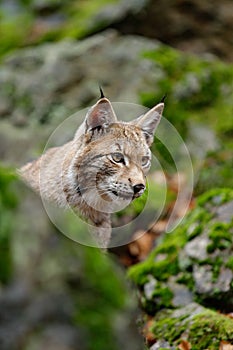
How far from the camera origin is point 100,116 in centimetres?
441

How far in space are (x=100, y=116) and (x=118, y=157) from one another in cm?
33

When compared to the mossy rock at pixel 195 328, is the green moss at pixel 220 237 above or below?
above

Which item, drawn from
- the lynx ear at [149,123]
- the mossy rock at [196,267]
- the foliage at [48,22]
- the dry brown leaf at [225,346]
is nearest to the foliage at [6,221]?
the lynx ear at [149,123]

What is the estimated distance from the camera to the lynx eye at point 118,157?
14.3 feet

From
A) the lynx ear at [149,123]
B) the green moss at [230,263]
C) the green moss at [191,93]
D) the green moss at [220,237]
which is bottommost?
the green moss at [230,263]

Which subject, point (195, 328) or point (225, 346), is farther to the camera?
point (195, 328)

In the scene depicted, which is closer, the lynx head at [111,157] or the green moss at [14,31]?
the lynx head at [111,157]

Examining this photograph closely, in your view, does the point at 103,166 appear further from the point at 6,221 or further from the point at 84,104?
the point at 84,104

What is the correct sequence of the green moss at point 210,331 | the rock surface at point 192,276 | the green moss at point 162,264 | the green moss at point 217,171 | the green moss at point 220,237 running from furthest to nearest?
the green moss at point 217,171
the green moss at point 162,264
the green moss at point 220,237
the rock surface at point 192,276
the green moss at point 210,331

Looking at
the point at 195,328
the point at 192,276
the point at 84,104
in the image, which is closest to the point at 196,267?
the point at 192,276

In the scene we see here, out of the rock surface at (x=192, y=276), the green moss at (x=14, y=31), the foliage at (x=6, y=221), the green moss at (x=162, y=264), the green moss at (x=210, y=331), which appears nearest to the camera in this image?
the foliage at (x=6, y=221)

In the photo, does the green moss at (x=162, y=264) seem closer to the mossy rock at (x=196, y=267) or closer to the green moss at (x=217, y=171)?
the mossy rock at (x=196, y=267)

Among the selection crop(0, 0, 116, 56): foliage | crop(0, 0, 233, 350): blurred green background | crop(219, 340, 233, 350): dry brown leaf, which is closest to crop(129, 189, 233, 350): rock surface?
crop(219, 340, 233, 350): dry brown leaf

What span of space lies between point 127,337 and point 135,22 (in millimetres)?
9670
